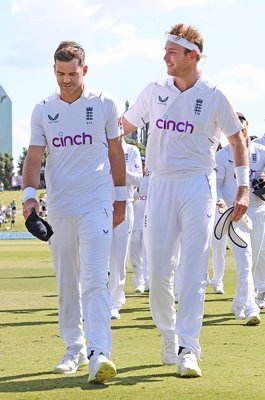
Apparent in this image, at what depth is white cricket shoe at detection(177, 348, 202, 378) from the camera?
25.6 feet

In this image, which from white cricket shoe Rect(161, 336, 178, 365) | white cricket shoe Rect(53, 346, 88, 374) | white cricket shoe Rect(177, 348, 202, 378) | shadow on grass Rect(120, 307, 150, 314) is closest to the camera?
white cricket shoe Rect(177, 348, 202, 378)

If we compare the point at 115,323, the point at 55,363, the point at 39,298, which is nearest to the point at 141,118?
the point at 55,363

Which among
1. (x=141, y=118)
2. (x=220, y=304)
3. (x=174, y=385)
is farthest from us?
(x=220, y=304)

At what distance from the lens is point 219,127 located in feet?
27.4

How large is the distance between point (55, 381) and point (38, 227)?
1132 millimetres

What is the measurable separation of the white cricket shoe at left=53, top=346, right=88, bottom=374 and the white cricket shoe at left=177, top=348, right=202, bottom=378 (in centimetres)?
86

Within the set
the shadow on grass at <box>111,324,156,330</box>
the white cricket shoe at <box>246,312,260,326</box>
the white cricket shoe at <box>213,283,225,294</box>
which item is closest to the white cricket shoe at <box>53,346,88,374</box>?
the shadow on grass at <box>111,324,156,330</box>

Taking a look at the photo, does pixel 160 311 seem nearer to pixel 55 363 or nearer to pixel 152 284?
pixel 152 284

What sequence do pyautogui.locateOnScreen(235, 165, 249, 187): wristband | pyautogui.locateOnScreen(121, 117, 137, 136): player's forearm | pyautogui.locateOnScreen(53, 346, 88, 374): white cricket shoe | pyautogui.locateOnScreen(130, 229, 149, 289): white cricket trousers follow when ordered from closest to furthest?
pyautogui.locateOnScreen(53, 346, 88, 374): white cricket shoe
pyautogui.locateOnScreen(235, 165, 249, 187): wristband
pyautogui.locateOnScreen(121, 117, 137, 136): player's forearm
pyautogui.locateOnScreen(130, 229, 149, 289): white cricket trousers

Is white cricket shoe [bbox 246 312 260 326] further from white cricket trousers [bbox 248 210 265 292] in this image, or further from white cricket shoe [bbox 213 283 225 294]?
white cricket shoe [bbox 213 283 225 294]

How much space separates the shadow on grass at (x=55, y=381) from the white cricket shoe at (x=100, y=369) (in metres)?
0.05

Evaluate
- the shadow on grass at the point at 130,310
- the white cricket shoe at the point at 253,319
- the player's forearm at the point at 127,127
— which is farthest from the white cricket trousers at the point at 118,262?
the player's forearm at the point at 127,127

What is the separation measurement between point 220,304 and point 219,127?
6833 millimetres

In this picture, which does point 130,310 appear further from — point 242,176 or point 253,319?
point 242,176
